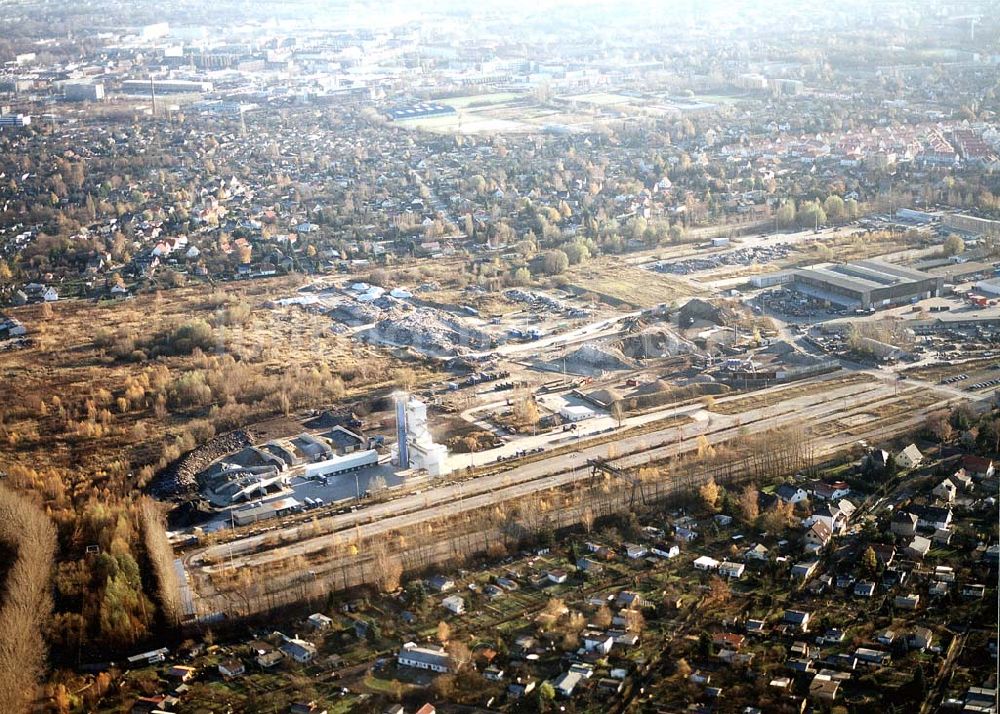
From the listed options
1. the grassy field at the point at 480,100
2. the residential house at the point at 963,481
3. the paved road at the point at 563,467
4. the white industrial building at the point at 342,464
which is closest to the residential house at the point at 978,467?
the residential house at the point at 963,481

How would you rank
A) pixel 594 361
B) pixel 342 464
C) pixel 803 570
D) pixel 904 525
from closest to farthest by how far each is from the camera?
pixel 803 570
pixel 904 525
pixel 342 464
pixel 594 361

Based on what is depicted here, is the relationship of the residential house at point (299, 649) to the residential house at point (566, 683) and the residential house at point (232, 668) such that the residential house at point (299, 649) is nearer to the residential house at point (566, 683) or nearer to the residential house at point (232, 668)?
the residential house at point (232, 668)

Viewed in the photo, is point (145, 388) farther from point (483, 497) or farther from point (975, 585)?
point (975, 585)

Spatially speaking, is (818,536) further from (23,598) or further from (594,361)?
(23,598)

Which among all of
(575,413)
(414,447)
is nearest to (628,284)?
(575,413)

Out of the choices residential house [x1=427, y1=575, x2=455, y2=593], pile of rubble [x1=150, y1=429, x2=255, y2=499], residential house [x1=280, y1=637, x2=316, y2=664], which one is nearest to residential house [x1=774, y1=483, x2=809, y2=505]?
residential house [x1=427, y1=575, x2=455, y2=593]

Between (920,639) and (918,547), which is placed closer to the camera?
(920,639)
